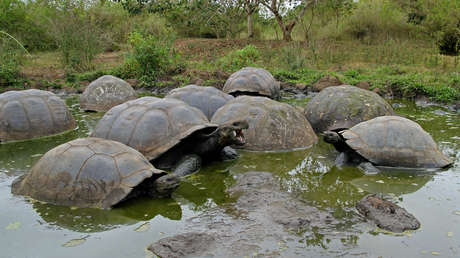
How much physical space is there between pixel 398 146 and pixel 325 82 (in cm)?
661

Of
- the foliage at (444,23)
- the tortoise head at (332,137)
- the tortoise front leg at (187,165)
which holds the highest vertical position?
the foliage at (444,23)

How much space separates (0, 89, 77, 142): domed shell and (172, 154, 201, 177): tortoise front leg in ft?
11.1

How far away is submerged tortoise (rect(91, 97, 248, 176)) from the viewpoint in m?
4.79

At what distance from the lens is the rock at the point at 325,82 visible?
1120cm

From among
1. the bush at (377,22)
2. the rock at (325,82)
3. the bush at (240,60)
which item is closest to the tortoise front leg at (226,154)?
the rock at (325,82)

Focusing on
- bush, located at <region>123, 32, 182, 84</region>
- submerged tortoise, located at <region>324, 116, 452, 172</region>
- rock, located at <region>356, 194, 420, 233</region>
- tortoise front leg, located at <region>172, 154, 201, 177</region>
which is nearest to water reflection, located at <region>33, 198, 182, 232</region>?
tortoise front leg, located at <region>172, 154, 201, 177</region>

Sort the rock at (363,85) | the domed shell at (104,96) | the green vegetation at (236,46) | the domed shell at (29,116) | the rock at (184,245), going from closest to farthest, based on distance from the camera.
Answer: the rock at (184,245), the domed shell at (29,116), the domed shell at (104,96), the rock at (363,85), the green vegetation at (236,46)

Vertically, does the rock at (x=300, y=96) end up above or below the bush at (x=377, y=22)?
below

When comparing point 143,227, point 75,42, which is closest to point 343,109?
point 143,227

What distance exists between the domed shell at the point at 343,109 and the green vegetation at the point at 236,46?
12.5 feet

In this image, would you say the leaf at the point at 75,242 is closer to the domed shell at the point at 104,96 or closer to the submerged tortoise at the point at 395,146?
the submerged tortoise at the point at 395,146

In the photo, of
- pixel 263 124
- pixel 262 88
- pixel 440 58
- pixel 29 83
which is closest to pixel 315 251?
pixel 263 124

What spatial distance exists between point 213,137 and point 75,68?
1145 cm

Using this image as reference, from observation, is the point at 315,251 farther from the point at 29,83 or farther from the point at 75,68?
the point at 75,68
